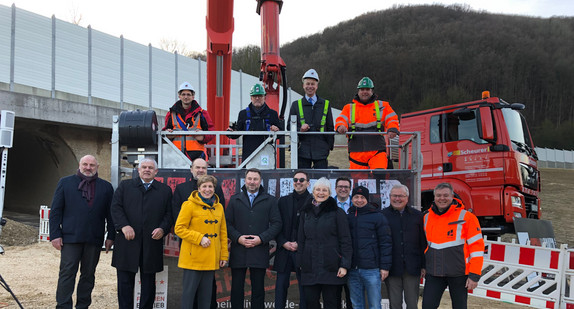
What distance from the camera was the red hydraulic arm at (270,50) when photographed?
912 centimetres

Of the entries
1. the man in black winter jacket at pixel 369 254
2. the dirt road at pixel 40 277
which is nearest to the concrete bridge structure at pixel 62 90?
the dirt road at pixel 40 277

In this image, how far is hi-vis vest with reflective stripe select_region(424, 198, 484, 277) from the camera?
4949mm

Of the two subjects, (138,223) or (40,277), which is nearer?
(138,223)

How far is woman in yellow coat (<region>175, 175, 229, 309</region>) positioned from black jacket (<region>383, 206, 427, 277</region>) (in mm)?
1886

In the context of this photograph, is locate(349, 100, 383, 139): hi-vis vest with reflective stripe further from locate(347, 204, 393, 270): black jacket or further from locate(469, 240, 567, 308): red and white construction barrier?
locate(469, 240, 567, 308): red and white construction barrier

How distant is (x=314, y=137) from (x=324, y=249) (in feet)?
6.83

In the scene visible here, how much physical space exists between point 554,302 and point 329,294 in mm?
4207

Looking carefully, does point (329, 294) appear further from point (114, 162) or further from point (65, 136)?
point (65, 136)

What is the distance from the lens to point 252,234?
18.0 ft

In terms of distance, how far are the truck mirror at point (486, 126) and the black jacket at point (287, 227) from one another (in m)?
4.94

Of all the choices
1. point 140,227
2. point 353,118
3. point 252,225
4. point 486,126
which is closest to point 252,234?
point 252,225

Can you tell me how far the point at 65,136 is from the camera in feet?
55.8

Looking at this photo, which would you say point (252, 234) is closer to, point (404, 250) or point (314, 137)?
point (404, 250)

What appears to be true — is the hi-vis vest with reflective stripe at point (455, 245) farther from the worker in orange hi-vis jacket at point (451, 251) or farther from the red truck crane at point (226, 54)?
the red truck crane at point (226, 54)
